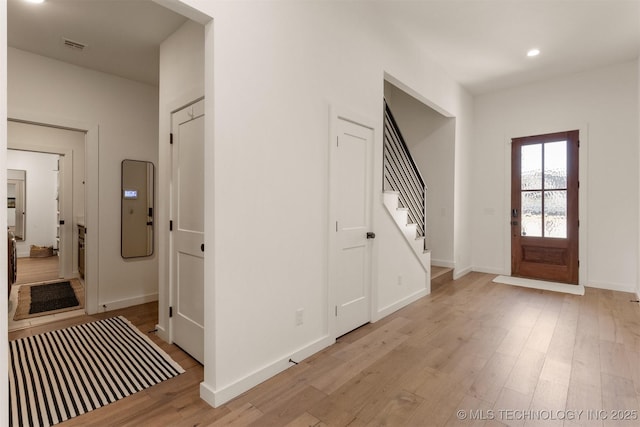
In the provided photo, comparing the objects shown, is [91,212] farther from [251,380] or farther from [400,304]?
[400,304]

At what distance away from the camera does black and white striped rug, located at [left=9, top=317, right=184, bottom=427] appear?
203 cm

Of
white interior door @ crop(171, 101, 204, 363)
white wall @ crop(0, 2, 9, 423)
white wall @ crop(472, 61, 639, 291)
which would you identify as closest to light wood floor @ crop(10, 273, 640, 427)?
white interior door @ crop(171, 101, 204, 363)

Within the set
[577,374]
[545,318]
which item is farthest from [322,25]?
[545,318]

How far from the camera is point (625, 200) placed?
4688mm

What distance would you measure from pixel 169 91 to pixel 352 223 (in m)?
2.20

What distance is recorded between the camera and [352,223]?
10.5 ft

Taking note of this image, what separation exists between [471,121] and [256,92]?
4.97 meters

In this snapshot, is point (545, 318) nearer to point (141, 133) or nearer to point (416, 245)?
point (416, 245)

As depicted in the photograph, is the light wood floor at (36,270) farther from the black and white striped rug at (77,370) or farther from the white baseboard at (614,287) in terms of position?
the white baseboard at (614,287)

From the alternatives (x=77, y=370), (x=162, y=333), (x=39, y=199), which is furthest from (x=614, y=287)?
(x=39, y=199)

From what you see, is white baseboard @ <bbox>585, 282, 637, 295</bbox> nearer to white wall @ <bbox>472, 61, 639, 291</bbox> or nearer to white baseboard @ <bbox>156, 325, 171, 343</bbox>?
white wall @ <bbox>472, 61, 639, 291</bbox>

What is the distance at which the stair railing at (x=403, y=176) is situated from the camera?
14.4 feet

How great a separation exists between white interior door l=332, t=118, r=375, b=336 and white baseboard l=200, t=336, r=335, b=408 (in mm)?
447

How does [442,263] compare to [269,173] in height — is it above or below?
below
